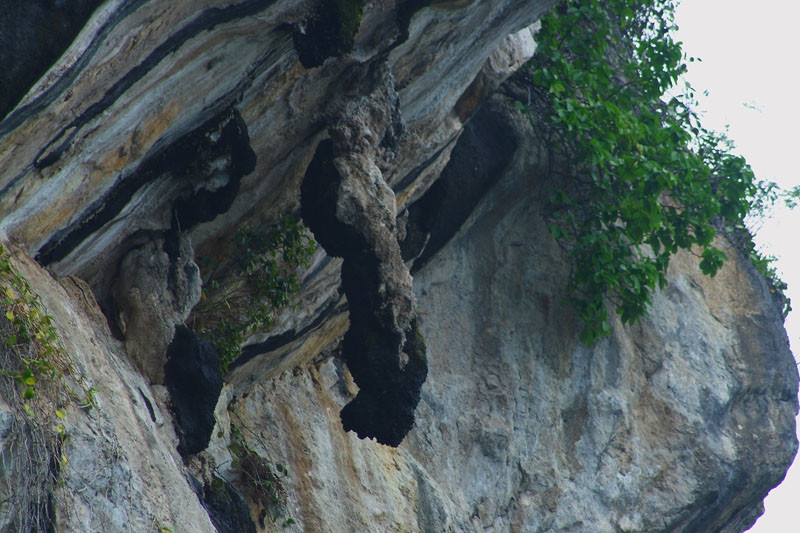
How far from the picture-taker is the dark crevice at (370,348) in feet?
19.8

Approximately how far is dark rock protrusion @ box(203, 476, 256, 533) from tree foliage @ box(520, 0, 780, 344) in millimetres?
4784

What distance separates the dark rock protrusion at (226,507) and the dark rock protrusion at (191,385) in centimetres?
41

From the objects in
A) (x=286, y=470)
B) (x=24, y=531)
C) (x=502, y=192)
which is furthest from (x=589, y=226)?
(x=24, y=531)

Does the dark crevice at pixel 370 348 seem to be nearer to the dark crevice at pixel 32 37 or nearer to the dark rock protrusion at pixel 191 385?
the dark rock protrusion at pixel 191 385

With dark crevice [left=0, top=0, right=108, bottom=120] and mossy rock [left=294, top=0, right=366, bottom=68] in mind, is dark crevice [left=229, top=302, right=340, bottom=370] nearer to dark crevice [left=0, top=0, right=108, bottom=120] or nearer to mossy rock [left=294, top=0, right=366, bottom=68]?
mossy rock [left=294, top=0, right=366, bottom=68]

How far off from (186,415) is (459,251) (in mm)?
5213

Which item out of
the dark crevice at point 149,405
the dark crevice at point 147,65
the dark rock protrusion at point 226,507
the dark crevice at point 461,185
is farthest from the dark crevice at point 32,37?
the dark crevice at point 461,185

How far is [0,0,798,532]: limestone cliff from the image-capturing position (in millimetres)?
4688

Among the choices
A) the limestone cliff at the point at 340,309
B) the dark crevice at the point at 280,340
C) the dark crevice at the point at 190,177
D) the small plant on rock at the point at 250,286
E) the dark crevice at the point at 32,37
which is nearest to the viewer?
the dark crevice at the point at 32,37

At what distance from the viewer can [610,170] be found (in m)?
9.91

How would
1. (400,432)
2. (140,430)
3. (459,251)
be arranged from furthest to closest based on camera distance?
(459,251) → (400,432) → (140,430)

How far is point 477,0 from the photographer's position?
685 cm

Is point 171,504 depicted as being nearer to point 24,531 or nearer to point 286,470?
point 24,531

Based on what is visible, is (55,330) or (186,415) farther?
(186,415)
